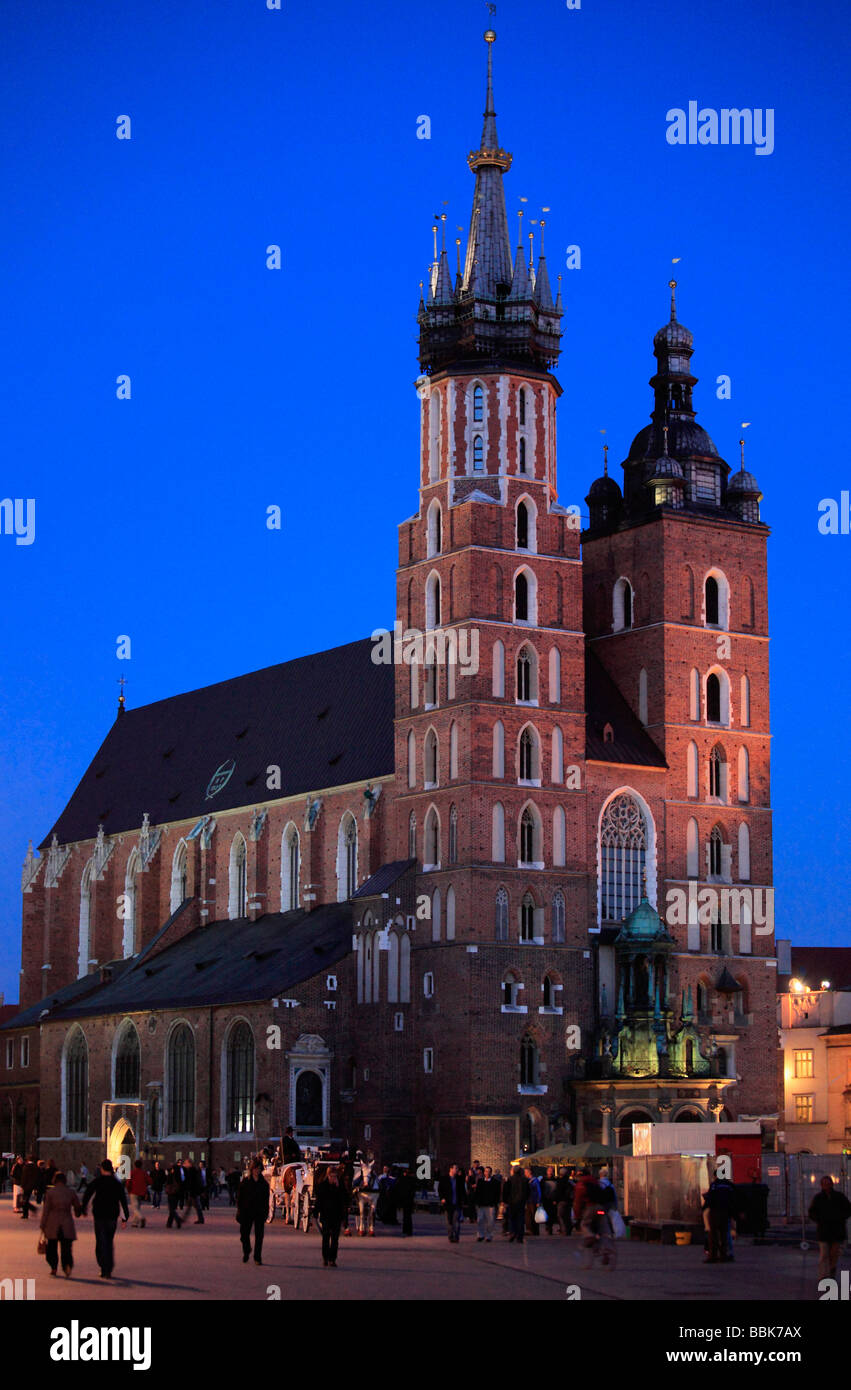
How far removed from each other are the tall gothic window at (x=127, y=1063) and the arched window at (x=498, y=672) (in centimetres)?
2164

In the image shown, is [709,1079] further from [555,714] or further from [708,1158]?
[708,1158]

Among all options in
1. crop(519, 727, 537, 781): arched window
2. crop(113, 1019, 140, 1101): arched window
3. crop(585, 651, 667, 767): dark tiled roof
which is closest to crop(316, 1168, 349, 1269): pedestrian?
crop(519, 727, 537, 781): arched window

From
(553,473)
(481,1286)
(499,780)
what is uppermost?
(553,473)

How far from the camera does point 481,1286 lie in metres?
30.2

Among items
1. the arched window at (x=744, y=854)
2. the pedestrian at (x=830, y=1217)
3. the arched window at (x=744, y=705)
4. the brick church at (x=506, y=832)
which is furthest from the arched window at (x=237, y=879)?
the pedestrian at (x=830, y=1217)

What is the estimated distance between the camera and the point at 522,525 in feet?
227

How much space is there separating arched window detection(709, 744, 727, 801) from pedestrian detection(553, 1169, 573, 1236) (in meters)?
27.5

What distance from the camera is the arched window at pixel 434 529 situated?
69438 mm

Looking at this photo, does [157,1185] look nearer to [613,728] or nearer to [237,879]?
[613,728]

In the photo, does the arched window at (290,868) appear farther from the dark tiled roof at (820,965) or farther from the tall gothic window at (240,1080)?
the dark tiled roof at (820,965)

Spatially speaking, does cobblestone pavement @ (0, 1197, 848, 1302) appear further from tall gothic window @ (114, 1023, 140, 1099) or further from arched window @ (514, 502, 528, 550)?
tall gothic window @ (114, 1023, 140, 1099)

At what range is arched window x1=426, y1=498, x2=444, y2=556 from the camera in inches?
2734

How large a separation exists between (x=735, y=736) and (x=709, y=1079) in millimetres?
12729
